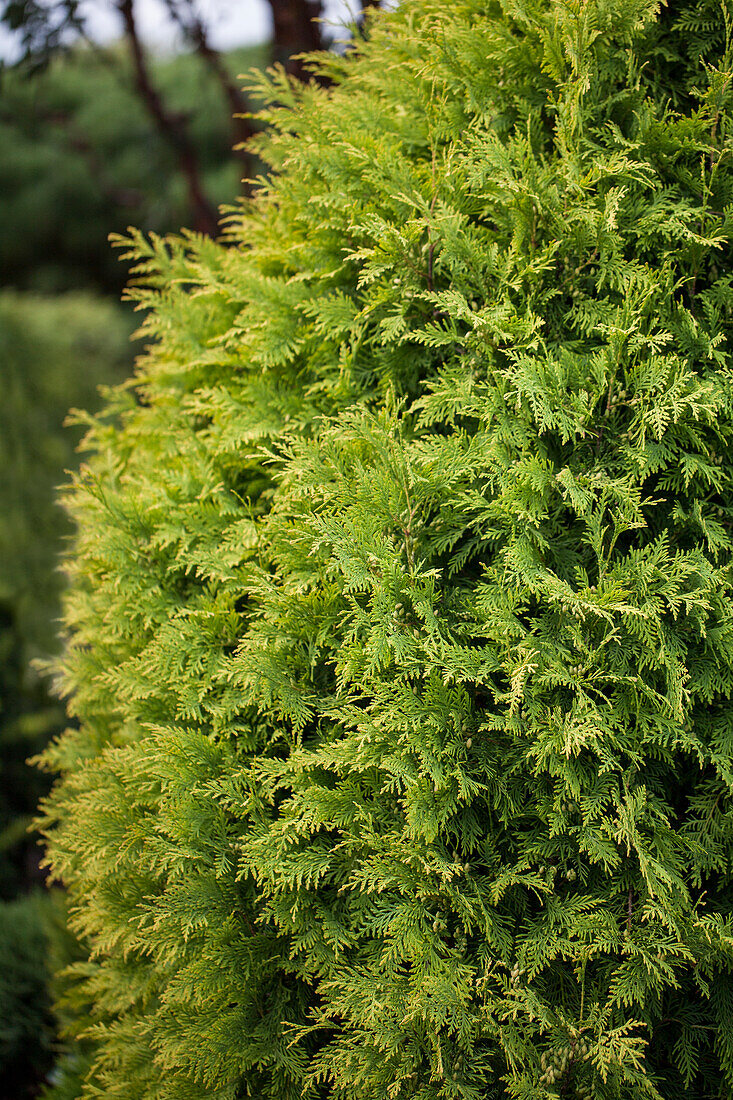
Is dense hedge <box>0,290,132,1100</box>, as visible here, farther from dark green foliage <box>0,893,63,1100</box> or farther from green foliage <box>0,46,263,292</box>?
green foliage <box>0,46,263,292</box>

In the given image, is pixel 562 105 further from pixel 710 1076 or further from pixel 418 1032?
pixel 710 1076

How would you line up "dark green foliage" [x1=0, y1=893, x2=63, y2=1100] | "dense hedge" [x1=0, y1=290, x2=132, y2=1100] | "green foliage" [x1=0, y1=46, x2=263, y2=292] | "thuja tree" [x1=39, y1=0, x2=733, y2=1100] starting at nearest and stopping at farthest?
"thuja tree" [x1=39, y1=0, x2=733, y2=1100]
"dark green foliage" [x1=0, y1=893, x2=63, y2=1100]
"dense hedge" [x1=0, y1=290, x2=132, y2=1100]
"green foliage" [x1=0, y1=46, x2=263, y2=292]

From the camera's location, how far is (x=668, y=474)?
196 cm

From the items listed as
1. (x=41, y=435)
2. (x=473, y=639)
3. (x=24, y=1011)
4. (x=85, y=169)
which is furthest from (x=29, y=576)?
(x=85, y=169)

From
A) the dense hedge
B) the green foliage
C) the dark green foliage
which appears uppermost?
the green foliage

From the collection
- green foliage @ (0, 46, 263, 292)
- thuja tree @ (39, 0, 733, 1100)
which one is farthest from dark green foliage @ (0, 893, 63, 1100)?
green foliage @ (0, 46, 263, 292)

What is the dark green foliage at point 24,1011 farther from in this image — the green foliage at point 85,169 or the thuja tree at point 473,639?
the green foliage at point 85,169

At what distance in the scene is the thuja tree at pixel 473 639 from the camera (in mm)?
1775

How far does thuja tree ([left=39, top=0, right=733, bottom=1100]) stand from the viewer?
1775 mm

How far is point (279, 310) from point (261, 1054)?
2.28 meters

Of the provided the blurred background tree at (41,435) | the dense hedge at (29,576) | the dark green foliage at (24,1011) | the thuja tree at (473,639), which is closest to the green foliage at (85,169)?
the blurred background tree at (41,435)

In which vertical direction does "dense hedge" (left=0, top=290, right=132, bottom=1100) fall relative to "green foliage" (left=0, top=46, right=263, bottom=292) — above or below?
below

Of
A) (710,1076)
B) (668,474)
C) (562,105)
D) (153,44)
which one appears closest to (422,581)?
(668,474)

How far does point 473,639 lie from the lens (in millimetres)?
1999
